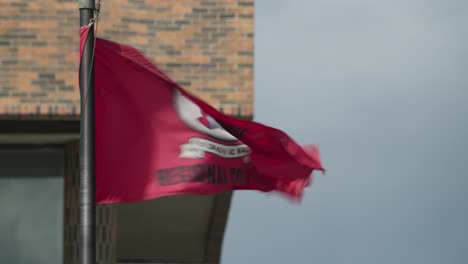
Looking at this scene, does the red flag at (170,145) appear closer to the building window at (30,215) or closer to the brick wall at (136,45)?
the brick wall at (136,45)

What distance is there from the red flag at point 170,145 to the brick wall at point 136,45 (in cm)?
219

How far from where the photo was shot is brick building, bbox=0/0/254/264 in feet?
47.0

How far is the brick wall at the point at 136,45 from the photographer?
14.3m

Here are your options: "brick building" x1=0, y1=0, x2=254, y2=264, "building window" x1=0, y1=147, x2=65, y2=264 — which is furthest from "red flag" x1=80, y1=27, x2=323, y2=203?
"building window" x1=0, y1=147, x2=65, y2=264

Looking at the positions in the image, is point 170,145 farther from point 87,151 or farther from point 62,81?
Answer: point 62,81

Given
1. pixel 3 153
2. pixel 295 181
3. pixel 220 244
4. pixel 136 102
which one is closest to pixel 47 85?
pixel 3 153

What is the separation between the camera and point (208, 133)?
12.1m

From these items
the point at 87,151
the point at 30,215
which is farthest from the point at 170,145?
the point at 30,215

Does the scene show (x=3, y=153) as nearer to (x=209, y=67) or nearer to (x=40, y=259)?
(x=40, y=259)

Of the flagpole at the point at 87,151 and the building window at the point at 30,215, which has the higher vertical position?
the flagpole at the point at 87,151

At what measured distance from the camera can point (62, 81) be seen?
14.3m

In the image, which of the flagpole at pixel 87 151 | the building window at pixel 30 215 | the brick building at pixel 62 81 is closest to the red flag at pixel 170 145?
the flagpole at pixel 87 151

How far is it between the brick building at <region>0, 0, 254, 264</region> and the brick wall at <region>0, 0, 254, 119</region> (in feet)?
0.04

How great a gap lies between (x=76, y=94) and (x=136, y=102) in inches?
96.5
